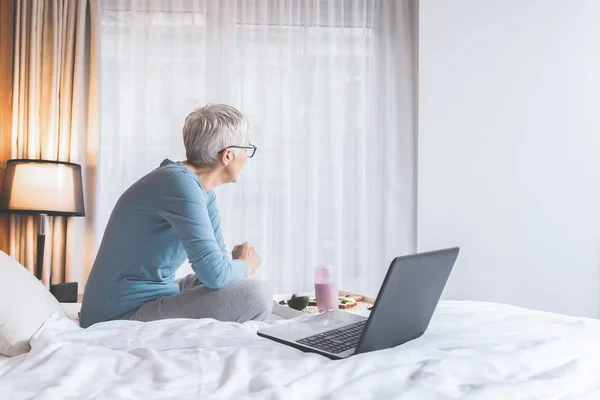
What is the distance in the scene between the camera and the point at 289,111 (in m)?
3.68

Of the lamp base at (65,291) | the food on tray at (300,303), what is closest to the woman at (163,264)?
the food on tray at (300,303)

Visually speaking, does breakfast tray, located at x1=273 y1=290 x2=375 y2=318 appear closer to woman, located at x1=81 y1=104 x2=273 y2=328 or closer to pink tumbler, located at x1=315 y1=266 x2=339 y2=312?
pink tumbler, located at x1=315 y1=266 x2=339 y2=312

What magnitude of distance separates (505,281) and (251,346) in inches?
110

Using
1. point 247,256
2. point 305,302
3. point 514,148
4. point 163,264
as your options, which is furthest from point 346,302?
point 514,148

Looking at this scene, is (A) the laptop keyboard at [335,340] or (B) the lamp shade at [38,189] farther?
(B) the lamp shade at [38,189]

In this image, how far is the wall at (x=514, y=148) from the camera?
12.0 feet

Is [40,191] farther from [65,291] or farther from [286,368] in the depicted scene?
[286,368]

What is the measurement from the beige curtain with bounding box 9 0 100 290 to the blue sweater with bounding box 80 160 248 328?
1.65m

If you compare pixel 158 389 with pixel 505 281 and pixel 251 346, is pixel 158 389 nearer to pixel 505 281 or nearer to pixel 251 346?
pixel 251 346

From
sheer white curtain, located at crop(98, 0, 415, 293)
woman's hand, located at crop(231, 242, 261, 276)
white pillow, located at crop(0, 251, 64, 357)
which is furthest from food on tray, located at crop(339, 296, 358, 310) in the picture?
sheer white curtain, located at crop(98, 0, 415, 293)

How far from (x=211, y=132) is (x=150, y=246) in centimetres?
45

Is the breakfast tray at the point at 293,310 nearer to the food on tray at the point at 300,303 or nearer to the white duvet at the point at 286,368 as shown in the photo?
the food on tray at the point at 300,303

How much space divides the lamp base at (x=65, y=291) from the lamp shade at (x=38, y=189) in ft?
1.21

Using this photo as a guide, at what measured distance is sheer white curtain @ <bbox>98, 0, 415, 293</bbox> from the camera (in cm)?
357
